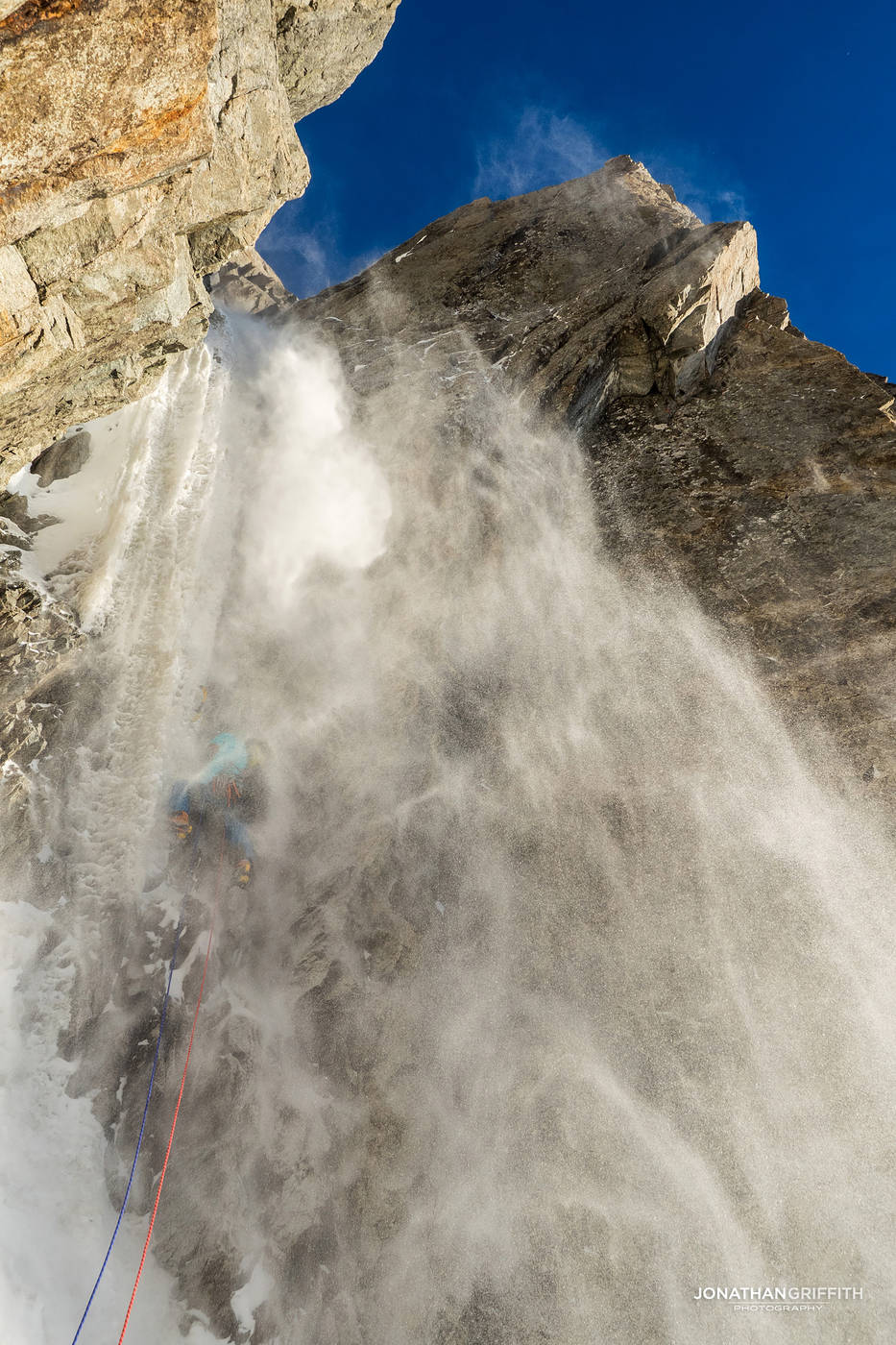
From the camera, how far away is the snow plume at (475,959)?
32.4 feet

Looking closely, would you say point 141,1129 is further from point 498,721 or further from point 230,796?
point 498,721

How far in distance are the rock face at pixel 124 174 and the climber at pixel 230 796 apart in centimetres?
667

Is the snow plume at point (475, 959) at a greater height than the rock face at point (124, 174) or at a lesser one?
lesser

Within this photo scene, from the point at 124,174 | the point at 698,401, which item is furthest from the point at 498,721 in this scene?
the point at 124,174

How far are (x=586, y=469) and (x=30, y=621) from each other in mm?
13052

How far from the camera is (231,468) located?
18.9 metres

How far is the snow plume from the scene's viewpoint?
9891 mm

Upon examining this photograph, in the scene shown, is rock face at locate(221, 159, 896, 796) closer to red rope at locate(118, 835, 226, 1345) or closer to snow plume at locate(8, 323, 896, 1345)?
snow plume at locate(8, 323, 896, 1345)

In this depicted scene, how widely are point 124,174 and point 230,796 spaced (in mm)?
10317

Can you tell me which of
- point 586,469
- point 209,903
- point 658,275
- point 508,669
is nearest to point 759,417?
point 586,469

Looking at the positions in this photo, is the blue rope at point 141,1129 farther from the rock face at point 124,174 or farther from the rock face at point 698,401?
the rock face at point 698,401

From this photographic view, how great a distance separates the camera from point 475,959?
468 inches

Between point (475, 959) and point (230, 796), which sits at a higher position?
point (475, 959)

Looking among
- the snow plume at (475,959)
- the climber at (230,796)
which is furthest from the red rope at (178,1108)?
the climber at (230,796)
